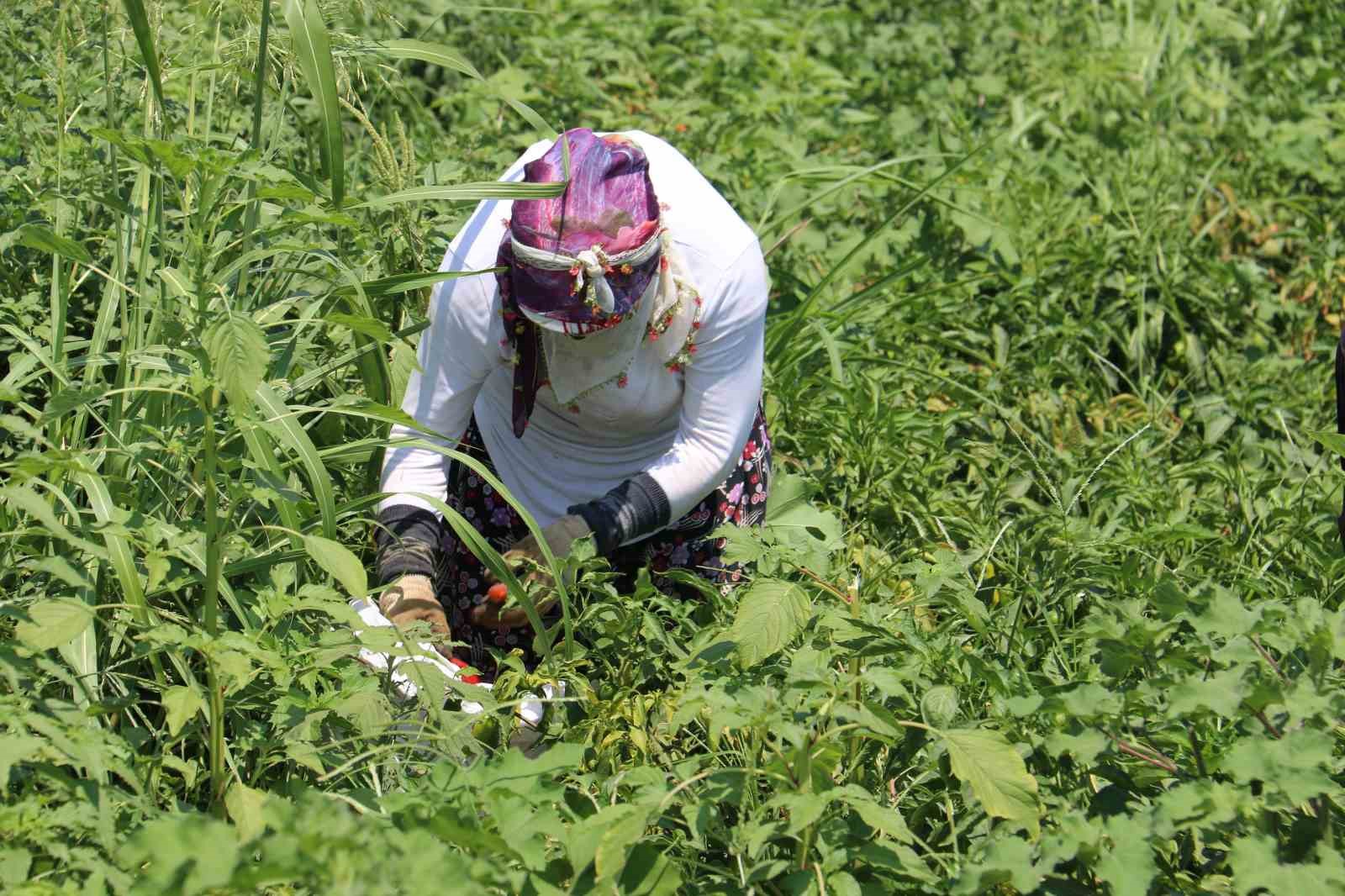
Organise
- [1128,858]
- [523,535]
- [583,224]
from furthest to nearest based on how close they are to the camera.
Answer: [523,535]
[583,224]
[1128,858]

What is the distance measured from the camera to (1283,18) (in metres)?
5.21

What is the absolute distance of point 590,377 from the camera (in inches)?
94.3

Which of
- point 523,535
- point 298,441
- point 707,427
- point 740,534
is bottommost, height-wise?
point 523,535

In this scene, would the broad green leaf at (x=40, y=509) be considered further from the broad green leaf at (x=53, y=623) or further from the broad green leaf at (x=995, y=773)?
the broad green leaf at (x=995, y=773)

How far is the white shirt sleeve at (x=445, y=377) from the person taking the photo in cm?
235

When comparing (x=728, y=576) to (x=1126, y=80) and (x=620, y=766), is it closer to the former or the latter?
(x=620, y=766)

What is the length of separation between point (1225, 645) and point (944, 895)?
0.44 meters

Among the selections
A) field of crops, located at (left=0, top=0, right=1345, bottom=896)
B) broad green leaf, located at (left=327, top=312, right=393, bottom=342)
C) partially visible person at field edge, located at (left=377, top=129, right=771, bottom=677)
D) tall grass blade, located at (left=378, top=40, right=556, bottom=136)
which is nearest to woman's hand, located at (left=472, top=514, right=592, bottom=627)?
partially visible person at field edge, located at (left=377, top=129, right=771, bottom=677)

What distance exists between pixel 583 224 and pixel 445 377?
0.44m

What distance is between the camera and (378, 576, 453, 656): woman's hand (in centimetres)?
231

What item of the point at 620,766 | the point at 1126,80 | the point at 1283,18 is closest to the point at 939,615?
the point at 620,766

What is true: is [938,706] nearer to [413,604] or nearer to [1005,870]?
[1005,870]

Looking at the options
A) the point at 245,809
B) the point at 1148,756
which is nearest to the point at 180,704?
the point at 245,809

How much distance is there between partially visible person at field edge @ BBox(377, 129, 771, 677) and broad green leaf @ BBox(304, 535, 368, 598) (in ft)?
1.71
